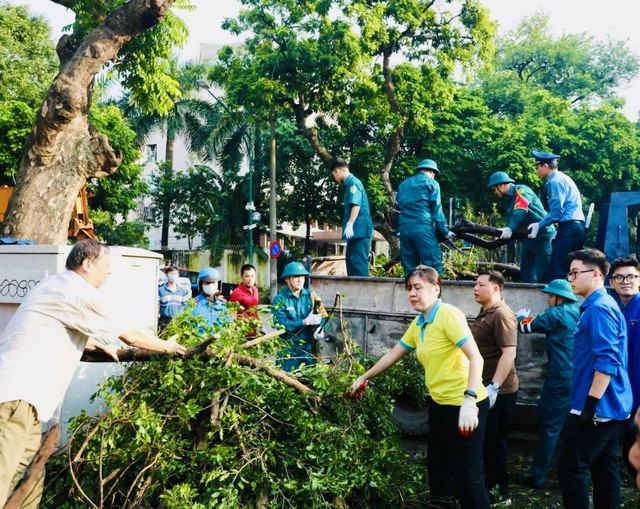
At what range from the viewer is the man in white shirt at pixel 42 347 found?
125 inches

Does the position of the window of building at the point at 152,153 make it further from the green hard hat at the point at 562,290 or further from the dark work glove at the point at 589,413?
the dark work glove at the point at 589,413

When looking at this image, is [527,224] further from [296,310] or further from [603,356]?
[603,356]

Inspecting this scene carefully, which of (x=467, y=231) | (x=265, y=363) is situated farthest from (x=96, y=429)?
(x=467, y=231)

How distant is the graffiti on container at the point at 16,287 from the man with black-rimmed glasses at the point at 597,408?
4021 millimetres

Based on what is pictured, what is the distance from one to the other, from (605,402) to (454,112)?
22746mm

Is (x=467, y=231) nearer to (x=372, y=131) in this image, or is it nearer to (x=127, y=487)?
(x=127, y=487)

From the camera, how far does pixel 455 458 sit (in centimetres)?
364

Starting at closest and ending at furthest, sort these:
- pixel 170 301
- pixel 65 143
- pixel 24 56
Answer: pixel 170 301 → pixel 65 143 → pixel 24 56

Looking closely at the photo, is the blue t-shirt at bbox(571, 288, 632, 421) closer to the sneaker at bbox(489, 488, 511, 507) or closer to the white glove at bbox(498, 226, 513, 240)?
the sneaker at bbox(489, 488, 511, 507)

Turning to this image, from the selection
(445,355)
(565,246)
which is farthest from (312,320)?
(565,246)

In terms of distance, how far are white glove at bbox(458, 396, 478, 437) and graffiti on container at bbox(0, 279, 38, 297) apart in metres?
3.43

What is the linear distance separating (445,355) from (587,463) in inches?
40.3

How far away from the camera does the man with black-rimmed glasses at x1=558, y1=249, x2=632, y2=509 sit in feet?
11.8

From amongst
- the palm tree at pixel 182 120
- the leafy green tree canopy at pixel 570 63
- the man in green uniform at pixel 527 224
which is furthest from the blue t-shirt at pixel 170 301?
the leafy green tree canopy at pixel 570 63
